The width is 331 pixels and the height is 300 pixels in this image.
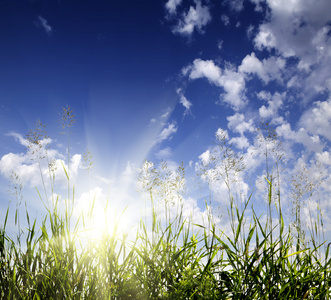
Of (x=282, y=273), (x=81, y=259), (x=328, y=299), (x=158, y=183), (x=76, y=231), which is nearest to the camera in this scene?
(x=328, y=299)

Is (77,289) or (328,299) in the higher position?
(77,289)

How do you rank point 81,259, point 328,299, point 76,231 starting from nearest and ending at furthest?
point 328,299, point 81,259, point 76,231

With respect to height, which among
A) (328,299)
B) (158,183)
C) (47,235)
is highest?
(158,183)

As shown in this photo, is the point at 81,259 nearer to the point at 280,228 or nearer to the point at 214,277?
the point at 214,277

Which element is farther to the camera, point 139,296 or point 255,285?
point 139,296

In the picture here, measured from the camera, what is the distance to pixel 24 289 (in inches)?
88.6

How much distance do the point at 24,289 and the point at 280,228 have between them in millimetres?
2066

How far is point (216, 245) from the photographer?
2.39 metres

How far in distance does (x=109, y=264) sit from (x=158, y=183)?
47.1 inches

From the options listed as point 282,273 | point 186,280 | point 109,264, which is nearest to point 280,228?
point 282,273

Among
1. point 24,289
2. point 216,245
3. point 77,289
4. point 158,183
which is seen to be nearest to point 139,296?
point 77,289

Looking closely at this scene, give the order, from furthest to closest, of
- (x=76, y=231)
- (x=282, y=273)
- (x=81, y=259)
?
(x=76, y=231) < (x=81, y=259) < (x=282, y=273)

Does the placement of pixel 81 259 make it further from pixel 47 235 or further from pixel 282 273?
pixel 282 273

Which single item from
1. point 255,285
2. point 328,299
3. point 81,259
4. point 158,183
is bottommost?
point 328,299
